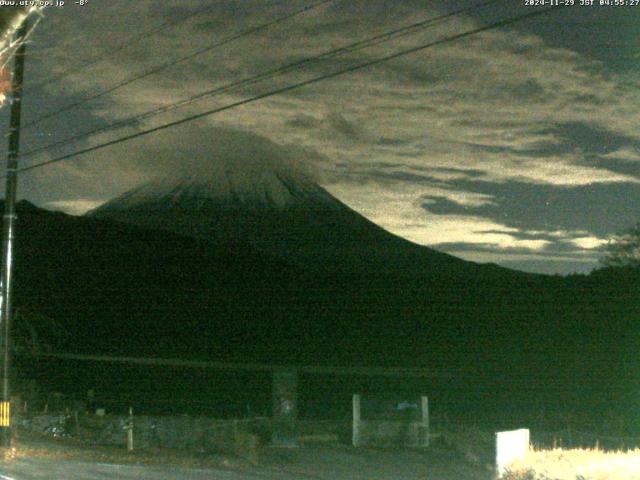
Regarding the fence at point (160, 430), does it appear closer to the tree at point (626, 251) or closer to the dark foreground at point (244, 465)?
the dark foreground at point (244, 465)

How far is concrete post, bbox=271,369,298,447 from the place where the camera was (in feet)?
74.1

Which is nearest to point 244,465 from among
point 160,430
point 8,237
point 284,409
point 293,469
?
point 293,469

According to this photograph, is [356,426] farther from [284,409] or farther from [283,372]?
[283,372]

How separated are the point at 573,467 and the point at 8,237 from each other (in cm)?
1231

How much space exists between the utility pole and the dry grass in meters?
10.4

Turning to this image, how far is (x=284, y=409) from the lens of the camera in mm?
24016

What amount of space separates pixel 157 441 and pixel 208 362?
240ft

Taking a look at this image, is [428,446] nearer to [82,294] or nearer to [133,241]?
[82,294]

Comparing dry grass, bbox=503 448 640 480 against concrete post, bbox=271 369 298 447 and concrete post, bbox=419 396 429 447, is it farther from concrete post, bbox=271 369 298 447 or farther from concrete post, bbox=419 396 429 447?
concrete post, bbox=271 369 298 447

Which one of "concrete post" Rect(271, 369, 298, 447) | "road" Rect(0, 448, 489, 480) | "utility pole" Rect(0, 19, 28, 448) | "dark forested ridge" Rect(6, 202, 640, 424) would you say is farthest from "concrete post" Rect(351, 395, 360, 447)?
"dark forested ridge" Rect(6, 202, 640, 424)

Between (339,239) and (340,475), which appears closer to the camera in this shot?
(340,475)

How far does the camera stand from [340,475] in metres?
17.1

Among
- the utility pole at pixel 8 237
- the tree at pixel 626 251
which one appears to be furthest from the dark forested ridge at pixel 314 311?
the utility pole at pixel 8 237

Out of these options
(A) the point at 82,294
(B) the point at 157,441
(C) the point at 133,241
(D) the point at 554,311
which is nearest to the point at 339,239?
(C) the point at 133,241
